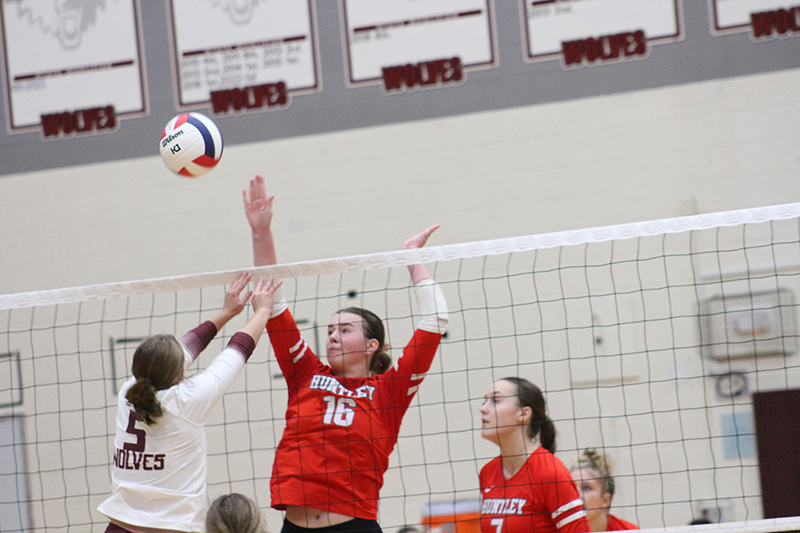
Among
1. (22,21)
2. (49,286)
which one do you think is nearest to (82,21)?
(22,21)

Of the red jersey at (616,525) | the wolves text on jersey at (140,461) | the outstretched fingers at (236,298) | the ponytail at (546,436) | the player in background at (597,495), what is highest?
the outstretched fingers at (236,298)

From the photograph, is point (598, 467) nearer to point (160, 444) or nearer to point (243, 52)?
point (160, 444)

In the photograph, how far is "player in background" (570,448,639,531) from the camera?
350 cm

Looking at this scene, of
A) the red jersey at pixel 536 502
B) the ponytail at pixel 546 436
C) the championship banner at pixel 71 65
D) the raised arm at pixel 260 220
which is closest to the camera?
the red jersey at pixel 536 502

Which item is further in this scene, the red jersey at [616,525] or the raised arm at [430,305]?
the red jersey at [616,525]

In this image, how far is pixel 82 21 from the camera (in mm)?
5871

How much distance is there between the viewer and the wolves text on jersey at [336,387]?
323cm

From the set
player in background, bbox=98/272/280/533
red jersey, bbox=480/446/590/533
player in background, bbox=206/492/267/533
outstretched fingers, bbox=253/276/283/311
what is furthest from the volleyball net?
player in background, bbox=206/492/267/533

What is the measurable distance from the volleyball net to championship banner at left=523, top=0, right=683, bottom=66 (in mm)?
1365

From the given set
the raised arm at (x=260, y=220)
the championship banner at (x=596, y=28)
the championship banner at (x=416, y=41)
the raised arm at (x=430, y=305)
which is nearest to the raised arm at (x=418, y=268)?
the raised arm at (x=430, y=305)

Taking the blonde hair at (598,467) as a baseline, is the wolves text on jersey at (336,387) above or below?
above

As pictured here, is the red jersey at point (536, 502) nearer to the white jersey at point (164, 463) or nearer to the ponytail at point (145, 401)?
the white jersey at point (164, 463)

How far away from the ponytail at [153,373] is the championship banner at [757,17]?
434 cm

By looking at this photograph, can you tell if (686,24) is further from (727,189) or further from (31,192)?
(31,192)
